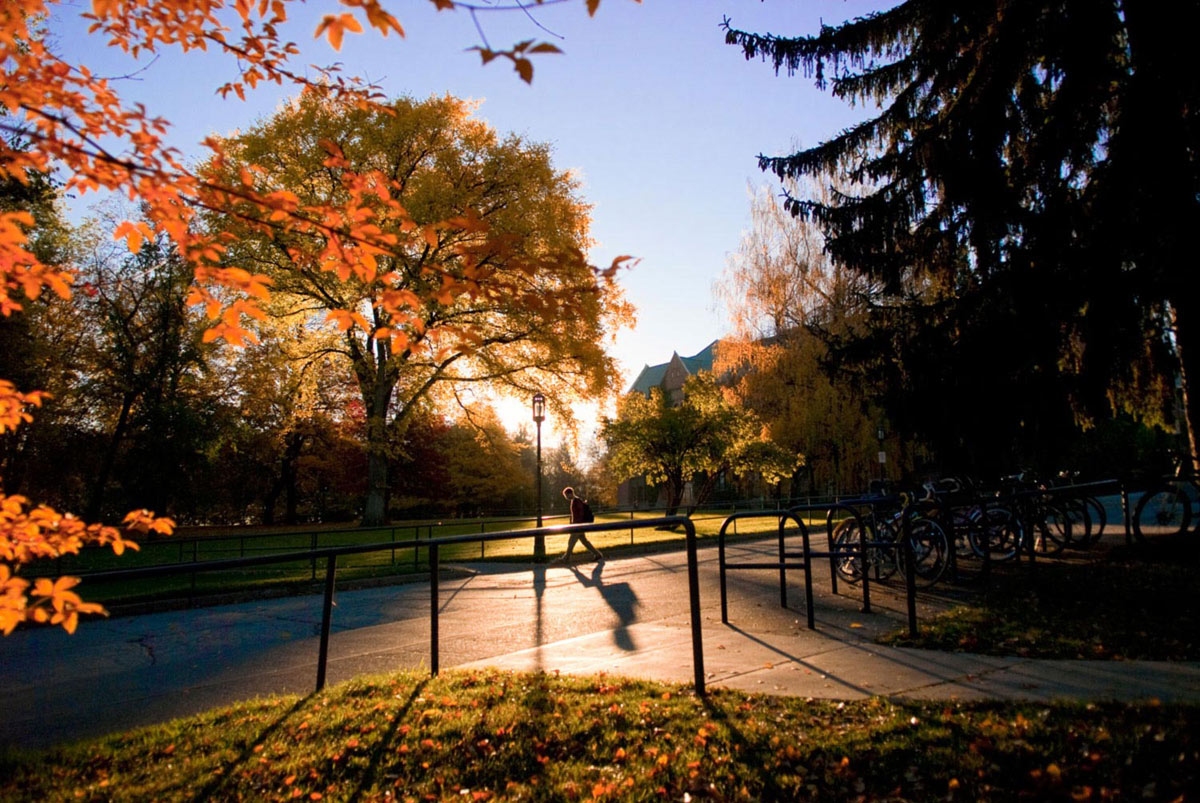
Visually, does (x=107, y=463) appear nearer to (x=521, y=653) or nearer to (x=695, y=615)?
(x=521, y=653)

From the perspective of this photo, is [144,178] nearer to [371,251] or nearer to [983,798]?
[371,251]

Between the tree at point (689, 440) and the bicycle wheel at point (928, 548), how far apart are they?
1787cm

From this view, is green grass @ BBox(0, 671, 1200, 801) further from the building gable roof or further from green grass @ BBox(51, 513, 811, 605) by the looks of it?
the building gable roof

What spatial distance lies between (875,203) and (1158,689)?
8.14m

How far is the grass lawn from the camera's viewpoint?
5.26 meters

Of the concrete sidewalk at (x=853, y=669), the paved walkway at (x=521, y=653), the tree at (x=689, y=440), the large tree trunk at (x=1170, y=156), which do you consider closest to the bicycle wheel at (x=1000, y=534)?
the paved walkway at (x=521, y=653)

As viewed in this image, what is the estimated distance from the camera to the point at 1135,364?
31.4 ft

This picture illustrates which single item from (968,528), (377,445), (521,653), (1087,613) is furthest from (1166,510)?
(377,445)

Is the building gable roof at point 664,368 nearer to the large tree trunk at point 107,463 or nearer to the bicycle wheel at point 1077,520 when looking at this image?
the large tree trunk at point 107,463

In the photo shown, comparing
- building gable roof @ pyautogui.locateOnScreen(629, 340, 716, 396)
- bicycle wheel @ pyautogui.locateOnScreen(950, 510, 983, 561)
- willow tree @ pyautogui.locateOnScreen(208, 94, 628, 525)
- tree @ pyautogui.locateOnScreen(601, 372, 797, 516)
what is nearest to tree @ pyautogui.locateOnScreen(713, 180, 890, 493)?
tree @ pyautogui.locateOnScreen(601, 372, 797, 516)

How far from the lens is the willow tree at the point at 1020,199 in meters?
8.16

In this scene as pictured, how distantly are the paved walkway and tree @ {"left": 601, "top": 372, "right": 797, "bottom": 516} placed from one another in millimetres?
16465

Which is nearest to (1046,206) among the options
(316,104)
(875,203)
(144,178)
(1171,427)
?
(875,203)

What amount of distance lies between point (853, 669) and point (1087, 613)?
9.99 feet
